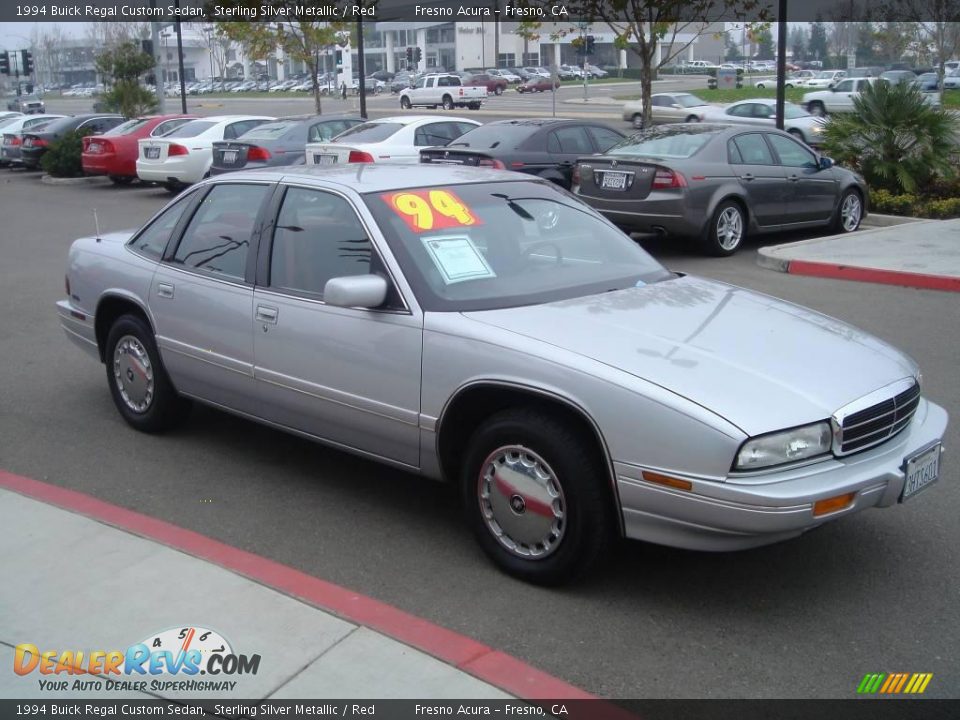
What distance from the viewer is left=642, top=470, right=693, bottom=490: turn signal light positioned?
4.00 m

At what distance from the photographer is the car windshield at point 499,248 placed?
16.4ft

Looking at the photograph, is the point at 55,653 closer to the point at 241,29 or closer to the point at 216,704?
the point at 216,704

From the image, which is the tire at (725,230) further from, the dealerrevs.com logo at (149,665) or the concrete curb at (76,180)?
A: the concrete curb at (76,180)

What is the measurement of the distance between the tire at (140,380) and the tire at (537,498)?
8.25 feet

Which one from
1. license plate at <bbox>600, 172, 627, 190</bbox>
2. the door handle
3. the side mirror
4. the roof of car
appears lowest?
the door handle

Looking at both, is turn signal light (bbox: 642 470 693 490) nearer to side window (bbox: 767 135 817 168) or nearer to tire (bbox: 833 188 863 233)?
side window (bbox: 767 135 817 168)

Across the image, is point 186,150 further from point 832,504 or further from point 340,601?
point 832,504

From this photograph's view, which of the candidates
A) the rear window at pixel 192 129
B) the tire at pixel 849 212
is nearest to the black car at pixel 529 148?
the tire at pixel 849 212

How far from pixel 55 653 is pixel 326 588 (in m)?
1.05

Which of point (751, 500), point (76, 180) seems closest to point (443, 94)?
point (76, 180)

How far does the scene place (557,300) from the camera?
4996mm

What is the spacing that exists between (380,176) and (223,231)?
1012 mm

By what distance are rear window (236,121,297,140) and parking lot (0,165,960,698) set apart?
1244cm

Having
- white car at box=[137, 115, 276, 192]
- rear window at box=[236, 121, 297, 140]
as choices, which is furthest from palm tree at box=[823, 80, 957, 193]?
white car at box=[137, 115, 276, 192]
